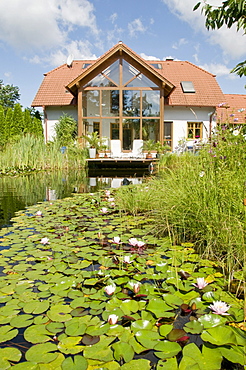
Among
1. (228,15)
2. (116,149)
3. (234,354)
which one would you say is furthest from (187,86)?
(234,354)

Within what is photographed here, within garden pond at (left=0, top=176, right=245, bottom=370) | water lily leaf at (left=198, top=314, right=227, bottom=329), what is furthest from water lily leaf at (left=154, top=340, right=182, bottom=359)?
water lily leaf at (left=198, top=314, right=227, bottom=329)

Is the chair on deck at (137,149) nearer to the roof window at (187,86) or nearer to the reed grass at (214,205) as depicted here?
the roof window at (187,86)

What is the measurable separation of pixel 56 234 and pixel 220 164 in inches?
77.6

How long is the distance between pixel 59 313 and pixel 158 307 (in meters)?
0.59

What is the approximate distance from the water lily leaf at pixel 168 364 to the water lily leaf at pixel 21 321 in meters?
0.76

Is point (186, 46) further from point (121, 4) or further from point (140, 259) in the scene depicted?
point (140, 259)

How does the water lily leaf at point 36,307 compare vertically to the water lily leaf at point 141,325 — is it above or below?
below

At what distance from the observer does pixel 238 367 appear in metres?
1.32

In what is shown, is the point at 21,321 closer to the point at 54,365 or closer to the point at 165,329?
the point at 54,365

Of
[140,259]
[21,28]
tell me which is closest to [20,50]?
[21,28]

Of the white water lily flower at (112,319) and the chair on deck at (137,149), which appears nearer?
the white water lily flower at (112,319)

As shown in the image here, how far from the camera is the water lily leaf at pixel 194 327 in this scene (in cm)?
155

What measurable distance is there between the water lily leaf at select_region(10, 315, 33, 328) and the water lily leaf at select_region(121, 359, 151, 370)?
2.08 ft

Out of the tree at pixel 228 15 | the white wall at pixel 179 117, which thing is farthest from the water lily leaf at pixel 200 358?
the white wall at pixel 179 117
